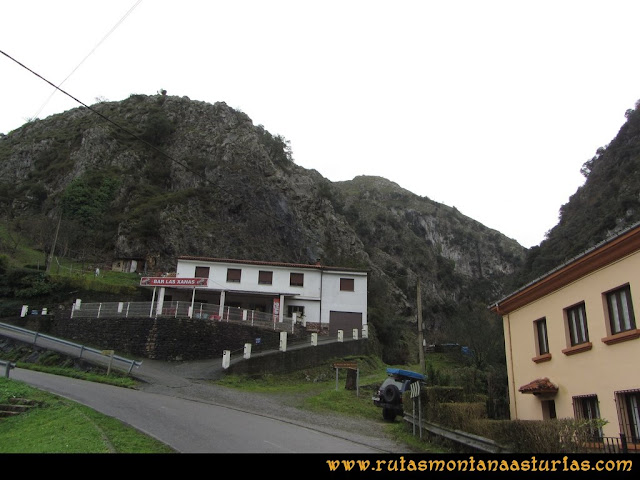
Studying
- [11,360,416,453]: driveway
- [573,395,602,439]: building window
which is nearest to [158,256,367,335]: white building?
[11,360,416,453]: driveway

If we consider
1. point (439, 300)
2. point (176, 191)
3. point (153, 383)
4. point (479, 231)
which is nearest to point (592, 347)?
point (153, 383)

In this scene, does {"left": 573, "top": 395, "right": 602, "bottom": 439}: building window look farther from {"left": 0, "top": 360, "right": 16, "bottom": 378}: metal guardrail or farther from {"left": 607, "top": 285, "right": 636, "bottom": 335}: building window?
{"left": 0, "top": 360, "right": 16, "bottom": 378}: metal guardrail

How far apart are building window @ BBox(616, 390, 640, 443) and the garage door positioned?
25.2 meters

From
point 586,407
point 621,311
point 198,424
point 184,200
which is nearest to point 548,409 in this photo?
point 586,407

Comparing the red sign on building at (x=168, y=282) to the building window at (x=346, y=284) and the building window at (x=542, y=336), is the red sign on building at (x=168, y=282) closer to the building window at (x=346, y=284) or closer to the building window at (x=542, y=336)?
the building window at (x=346, y=284)

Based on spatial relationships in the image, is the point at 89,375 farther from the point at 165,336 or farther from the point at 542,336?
the point at 542,336

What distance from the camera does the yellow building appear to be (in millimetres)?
10266

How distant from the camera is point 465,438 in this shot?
33.1 ft

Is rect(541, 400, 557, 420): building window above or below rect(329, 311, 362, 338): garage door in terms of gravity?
below

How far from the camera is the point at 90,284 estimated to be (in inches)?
1368

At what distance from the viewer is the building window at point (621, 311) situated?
1062 cm

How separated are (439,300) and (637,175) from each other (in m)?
36.7

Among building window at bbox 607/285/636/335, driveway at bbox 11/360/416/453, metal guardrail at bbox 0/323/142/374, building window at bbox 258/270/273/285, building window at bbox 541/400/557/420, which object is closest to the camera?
driveway at bbox 11/360/416/453

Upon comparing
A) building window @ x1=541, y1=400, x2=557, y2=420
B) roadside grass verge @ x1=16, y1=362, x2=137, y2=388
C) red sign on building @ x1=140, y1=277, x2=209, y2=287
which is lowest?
building window @ x1=541, y1=400, x2=557, y2=420
